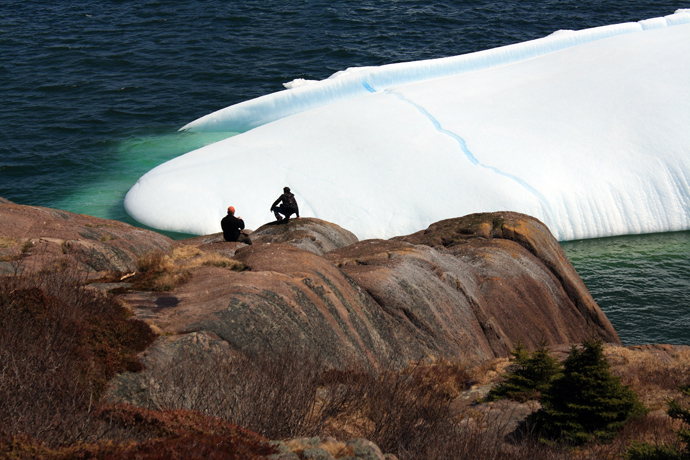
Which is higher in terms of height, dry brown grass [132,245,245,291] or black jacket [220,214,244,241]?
black jacket [220,214,244,241]

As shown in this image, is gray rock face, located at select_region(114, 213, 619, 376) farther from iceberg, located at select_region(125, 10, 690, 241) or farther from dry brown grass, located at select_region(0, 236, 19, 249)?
iceberg, located at select_region(125, 10, 690, 241)

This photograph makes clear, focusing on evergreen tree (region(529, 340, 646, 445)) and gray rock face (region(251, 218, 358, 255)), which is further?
gray rock face (region(251, 218, 358, 255))

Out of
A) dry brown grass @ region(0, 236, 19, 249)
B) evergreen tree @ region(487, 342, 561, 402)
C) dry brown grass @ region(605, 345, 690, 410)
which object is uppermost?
dry brown grass @ region(0, 236, 19, 249)

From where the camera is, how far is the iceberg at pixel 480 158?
79.1ft

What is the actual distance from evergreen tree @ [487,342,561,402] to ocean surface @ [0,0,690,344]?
1006 centimetres

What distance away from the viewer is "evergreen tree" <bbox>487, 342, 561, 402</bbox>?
10.6 m

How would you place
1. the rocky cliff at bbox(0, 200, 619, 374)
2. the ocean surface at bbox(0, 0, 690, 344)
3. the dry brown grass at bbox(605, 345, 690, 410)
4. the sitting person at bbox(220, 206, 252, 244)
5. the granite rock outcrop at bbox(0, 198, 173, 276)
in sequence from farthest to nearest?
the ocean surface at bbox(0, 0, 690, 344)
the sitting person at bbox(220, 206, 252, 244)
the granite rock outcrop at bbox(0, 198, 173, 276)
the dry brown grass at bbox(605, 345, 690, 410)
the rocky cliff at bbox(0, 200, 619, 374)

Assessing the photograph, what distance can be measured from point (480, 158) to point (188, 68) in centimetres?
2602

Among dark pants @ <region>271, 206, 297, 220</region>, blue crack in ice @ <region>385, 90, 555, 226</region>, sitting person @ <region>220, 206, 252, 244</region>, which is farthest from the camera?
blue crack in ice @ <region>385, 90, 555, 226</region>

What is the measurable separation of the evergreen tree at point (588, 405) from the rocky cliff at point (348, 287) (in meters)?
0.70

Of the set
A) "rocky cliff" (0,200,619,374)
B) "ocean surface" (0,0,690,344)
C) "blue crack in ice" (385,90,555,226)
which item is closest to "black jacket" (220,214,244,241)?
"rocky cliff" (0,200,619,374)

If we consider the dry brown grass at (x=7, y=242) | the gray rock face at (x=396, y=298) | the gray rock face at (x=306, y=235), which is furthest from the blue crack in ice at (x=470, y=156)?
the dry brown grass at (x=7, y=242)

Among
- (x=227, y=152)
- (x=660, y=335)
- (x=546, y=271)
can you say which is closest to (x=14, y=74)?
(x=227, y=152)

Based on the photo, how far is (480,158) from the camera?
2536cm
